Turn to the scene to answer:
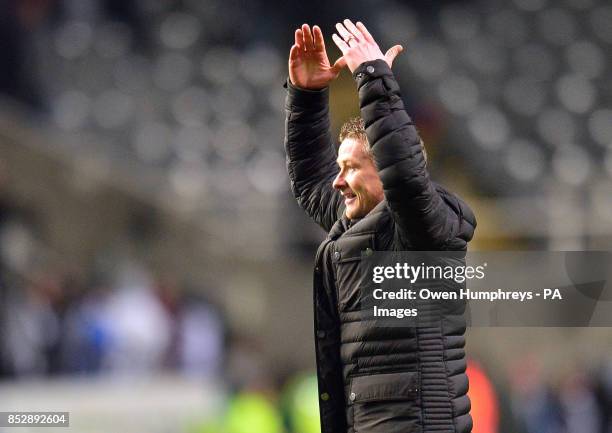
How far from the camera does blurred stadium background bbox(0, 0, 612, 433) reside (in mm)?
8320

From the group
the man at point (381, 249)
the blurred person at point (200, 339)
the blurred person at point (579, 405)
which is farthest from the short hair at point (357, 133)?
the blurred person at point (200, 339)

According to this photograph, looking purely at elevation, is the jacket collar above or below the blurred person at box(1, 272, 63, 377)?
below

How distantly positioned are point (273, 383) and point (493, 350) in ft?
5.10

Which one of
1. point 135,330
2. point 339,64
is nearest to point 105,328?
point 135,330

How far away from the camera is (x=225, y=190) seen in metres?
10.0

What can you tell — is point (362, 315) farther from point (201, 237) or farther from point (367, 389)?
point (201, 237)

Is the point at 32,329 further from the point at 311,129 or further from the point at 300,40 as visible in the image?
the point at 300,40

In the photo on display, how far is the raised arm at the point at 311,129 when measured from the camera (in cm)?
396

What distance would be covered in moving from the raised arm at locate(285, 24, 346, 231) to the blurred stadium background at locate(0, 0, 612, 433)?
246 cm

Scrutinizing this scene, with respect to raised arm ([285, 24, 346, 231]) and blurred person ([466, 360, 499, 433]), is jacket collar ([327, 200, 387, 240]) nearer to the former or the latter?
raised arm ([285, 24, 346, 231])

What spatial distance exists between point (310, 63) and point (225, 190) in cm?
611

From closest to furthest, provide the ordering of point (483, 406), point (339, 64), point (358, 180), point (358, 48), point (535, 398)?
point (358, 48), point (358, 180), point (339, 64), point (483, 406), point (535, 398)

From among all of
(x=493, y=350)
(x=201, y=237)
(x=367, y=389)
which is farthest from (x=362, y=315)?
(x=201, y=237)

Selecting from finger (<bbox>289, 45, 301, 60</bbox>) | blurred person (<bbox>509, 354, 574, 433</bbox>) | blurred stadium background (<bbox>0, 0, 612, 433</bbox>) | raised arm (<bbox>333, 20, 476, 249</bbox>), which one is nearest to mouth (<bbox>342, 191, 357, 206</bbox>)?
raised arm (<bbox>333, 20, 476, 249</bbox>)
